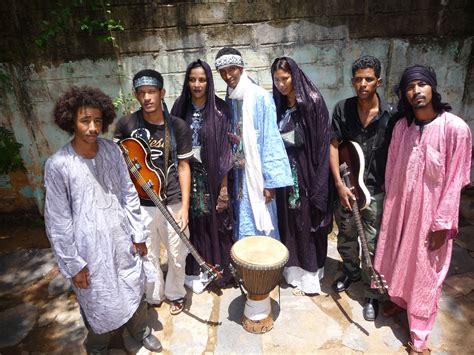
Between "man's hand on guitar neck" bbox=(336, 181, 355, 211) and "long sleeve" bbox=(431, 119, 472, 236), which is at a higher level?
"long sleeve" bbox=(431, 119, 472, 236)

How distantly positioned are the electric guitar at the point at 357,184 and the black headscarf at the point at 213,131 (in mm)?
1023

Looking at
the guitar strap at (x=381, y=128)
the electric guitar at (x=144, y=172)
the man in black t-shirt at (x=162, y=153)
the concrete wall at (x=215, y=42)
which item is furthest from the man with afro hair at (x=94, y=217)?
the concrete wall at (x=215, y=42)

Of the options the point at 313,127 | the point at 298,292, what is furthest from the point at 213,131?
the point at 298,292

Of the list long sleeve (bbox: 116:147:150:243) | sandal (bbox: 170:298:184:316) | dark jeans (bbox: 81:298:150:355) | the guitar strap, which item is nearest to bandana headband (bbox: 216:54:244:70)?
long sleeve (bbox: 116:147:150:243)

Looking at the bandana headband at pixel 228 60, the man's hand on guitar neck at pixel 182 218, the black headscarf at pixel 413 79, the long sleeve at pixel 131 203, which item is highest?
the bandana headband at pixel 228 60

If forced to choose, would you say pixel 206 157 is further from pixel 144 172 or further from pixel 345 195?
pixel 345 195

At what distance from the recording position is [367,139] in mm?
3168

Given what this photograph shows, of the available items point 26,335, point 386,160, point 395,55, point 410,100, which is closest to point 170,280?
point 26,335

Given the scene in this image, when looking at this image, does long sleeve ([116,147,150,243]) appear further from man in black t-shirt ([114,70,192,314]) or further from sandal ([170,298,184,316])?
sandal ([170,298,184,316])

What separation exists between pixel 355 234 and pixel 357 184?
54cm

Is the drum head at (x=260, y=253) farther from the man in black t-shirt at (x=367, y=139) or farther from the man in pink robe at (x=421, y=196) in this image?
the man in pink robe at (x=421, y=196)

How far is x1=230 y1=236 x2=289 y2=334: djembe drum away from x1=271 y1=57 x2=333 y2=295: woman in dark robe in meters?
0.51

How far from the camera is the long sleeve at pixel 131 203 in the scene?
8.91 ft

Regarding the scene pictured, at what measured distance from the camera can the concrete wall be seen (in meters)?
4.38
